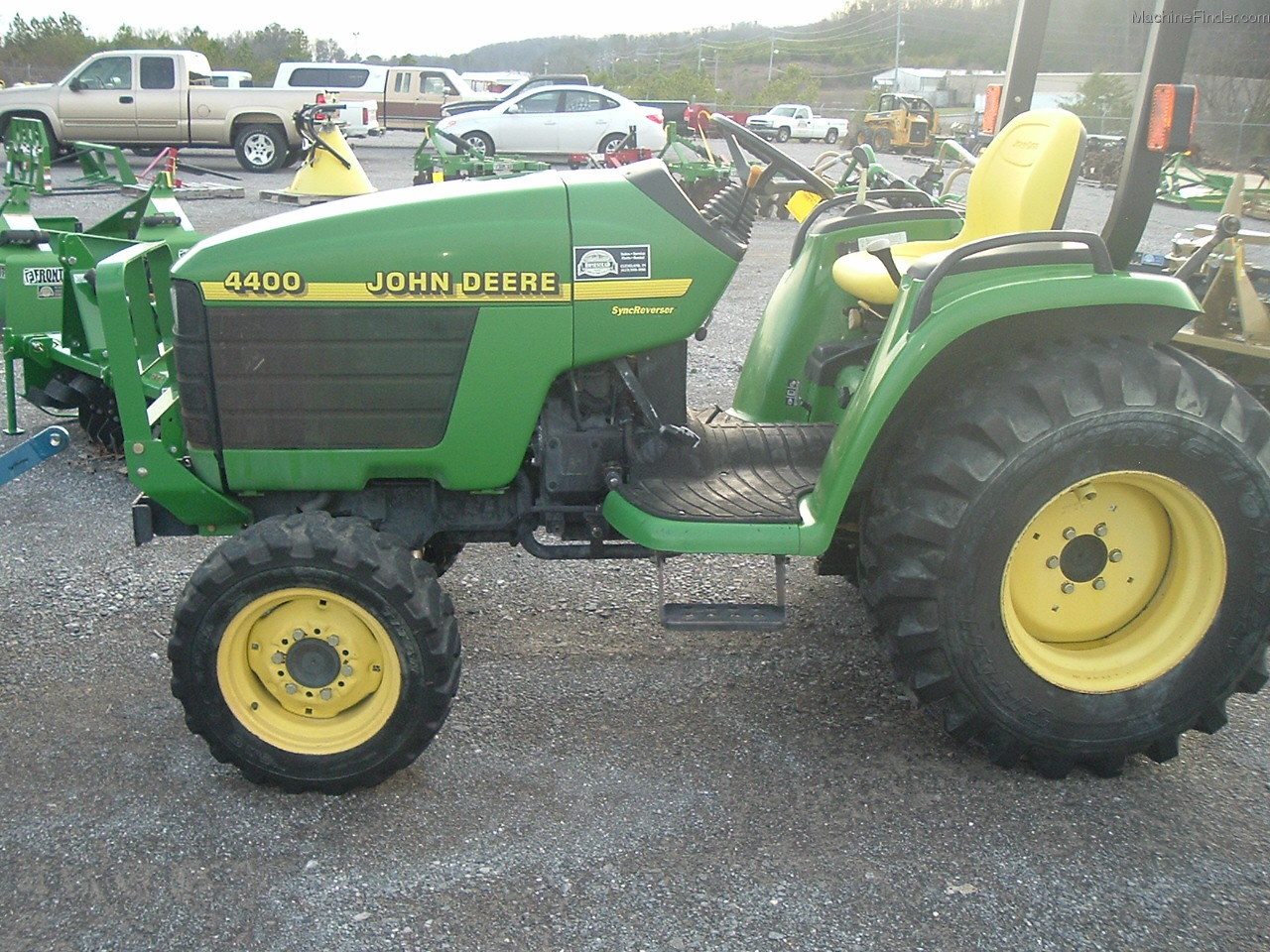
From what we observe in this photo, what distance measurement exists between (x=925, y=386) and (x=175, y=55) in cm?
1759

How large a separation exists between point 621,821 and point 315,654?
848 millimetres

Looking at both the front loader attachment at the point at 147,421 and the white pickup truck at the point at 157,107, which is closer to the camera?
the front loader attachment at the point at 147,421

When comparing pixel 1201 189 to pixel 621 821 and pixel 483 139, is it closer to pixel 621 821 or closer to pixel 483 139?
pixel 483 139

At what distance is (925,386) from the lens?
292cm

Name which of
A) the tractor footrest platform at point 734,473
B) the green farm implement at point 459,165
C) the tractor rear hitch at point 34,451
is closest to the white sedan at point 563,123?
the green farm implement at point 459,165

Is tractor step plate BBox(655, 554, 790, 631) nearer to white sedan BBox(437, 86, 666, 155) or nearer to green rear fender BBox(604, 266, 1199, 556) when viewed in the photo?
green rear fender BBox(604, 266, 1199, 556)

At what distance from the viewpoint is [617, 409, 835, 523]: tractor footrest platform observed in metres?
2.94

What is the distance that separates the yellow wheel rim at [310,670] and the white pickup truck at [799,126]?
33.9 metres

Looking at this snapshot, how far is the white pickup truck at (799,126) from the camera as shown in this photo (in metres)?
34.9

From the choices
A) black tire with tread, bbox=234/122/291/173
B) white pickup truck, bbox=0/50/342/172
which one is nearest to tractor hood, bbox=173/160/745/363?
black tire with tread, bbox=234/122/291/173

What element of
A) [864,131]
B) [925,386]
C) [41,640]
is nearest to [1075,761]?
[925,386]

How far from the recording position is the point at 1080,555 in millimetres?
2908

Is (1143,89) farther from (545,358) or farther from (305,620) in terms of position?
(305,620)

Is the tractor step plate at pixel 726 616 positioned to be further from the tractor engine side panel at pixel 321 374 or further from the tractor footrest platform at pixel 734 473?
the tractor engine side panel at pixel 321 374
